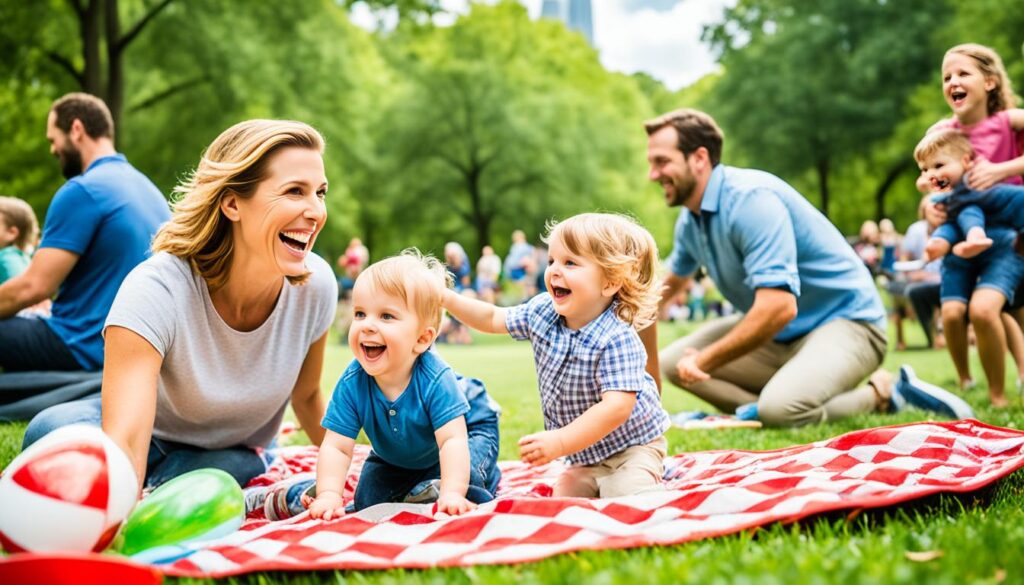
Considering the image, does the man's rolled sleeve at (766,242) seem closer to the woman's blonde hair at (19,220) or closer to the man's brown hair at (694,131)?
the man's brown hair at (694,131)

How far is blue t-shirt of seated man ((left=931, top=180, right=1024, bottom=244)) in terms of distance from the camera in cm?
568

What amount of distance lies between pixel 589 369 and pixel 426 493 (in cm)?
77

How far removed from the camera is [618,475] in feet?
11.7

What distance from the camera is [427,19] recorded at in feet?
64.0

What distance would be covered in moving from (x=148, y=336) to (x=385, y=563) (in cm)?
132

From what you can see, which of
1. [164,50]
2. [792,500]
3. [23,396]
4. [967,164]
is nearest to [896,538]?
[792,500]

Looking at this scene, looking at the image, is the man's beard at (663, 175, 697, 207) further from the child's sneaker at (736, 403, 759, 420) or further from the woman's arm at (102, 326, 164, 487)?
the woman's arm at (102, 326, 164, 487)

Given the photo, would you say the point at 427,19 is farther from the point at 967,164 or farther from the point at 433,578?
the point at 433,578

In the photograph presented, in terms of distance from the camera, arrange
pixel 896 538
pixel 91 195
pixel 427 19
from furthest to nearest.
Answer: pixel 427 19, pixel 91 195, pixel 896 538

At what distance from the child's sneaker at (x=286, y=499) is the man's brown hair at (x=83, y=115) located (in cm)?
319

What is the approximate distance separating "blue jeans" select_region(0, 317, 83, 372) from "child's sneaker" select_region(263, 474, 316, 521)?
2.37 m

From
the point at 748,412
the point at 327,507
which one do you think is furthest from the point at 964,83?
the point at 327,507

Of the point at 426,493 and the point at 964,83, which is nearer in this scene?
the point at 426,493

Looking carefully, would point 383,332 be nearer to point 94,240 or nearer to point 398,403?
point 398,403
